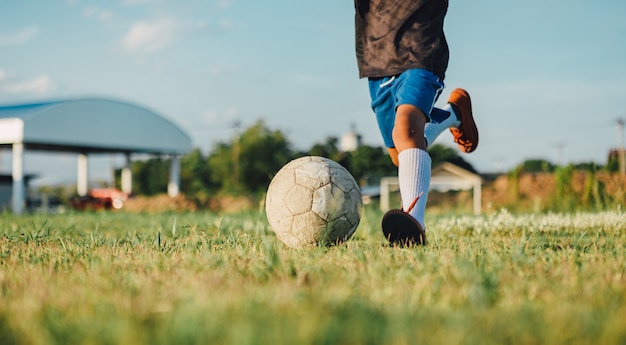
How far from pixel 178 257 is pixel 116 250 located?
0.69m

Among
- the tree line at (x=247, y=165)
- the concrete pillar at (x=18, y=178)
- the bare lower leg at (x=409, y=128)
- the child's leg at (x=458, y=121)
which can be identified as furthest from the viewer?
the tree line at (x=247, y=165)

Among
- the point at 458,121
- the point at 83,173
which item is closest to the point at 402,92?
the point at 458,121

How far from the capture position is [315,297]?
1761mm

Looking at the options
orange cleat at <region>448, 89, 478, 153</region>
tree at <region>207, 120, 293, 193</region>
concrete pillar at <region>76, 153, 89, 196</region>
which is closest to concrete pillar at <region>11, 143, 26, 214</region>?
concrete pillar at <region>76, 153, 89, 196</region>

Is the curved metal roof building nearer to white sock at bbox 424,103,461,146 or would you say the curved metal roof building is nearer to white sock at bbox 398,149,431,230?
white sock at bbox 424,103,461,146

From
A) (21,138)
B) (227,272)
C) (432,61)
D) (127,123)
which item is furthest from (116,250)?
(127,123)

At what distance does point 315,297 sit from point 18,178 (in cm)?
2360

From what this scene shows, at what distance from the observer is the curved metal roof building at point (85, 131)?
2291 cm

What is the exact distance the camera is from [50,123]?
24.0 meters

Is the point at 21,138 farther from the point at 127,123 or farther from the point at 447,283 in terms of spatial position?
the point at 447,283

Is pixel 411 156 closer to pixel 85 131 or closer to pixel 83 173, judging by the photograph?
pixel 85 131

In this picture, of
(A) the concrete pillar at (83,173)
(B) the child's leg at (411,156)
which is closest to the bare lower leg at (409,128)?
(B) the child's leg at (411,156)

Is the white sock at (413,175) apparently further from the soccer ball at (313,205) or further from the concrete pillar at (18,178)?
the concrete pillar at (18,178)

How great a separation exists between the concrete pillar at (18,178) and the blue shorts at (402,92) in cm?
2082
